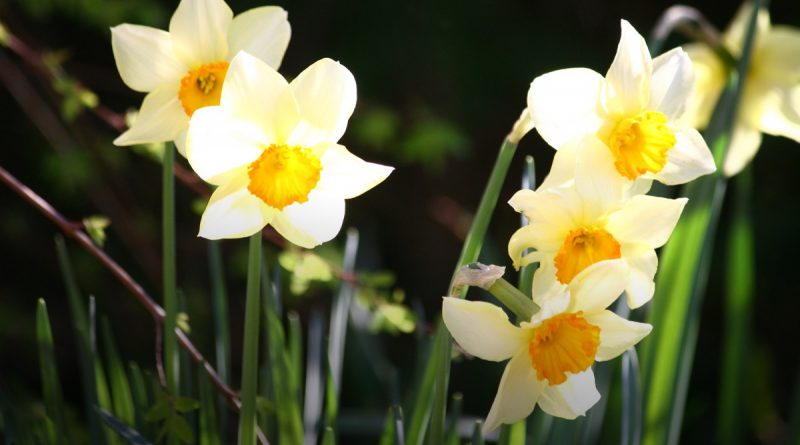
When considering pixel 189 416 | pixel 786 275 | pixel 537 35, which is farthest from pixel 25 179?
pixel 786 275

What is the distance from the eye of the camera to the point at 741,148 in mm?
1034

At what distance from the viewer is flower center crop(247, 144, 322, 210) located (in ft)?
2.07

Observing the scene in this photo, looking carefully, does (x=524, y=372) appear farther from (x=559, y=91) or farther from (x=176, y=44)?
(x=176, y=44)

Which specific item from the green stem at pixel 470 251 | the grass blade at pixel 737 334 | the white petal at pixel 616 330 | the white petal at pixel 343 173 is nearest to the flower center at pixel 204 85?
the white petal at pixel 343 173

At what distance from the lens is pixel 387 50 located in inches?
75.7

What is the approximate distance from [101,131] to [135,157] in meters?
0.12

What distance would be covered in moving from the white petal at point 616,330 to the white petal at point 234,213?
0.24 meters

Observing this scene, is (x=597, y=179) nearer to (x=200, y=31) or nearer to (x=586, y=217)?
(x=586, y=217)

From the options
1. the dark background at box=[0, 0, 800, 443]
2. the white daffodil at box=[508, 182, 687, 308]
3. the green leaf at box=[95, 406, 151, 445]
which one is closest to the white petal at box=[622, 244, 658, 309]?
the white daffodil at box=[508, 182, 687, 308]

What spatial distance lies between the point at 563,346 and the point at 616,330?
48 millimetres

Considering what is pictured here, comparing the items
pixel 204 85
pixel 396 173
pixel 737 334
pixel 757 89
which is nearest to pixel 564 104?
pixel 204 85

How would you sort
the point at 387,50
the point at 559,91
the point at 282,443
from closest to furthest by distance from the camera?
the point at 559,91 < the point at 282,443 < the point at 387,50

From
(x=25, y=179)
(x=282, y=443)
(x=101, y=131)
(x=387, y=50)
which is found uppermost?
(x=387, y=50)

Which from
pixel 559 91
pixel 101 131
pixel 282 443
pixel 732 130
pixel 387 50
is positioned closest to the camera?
pixel 559 91
